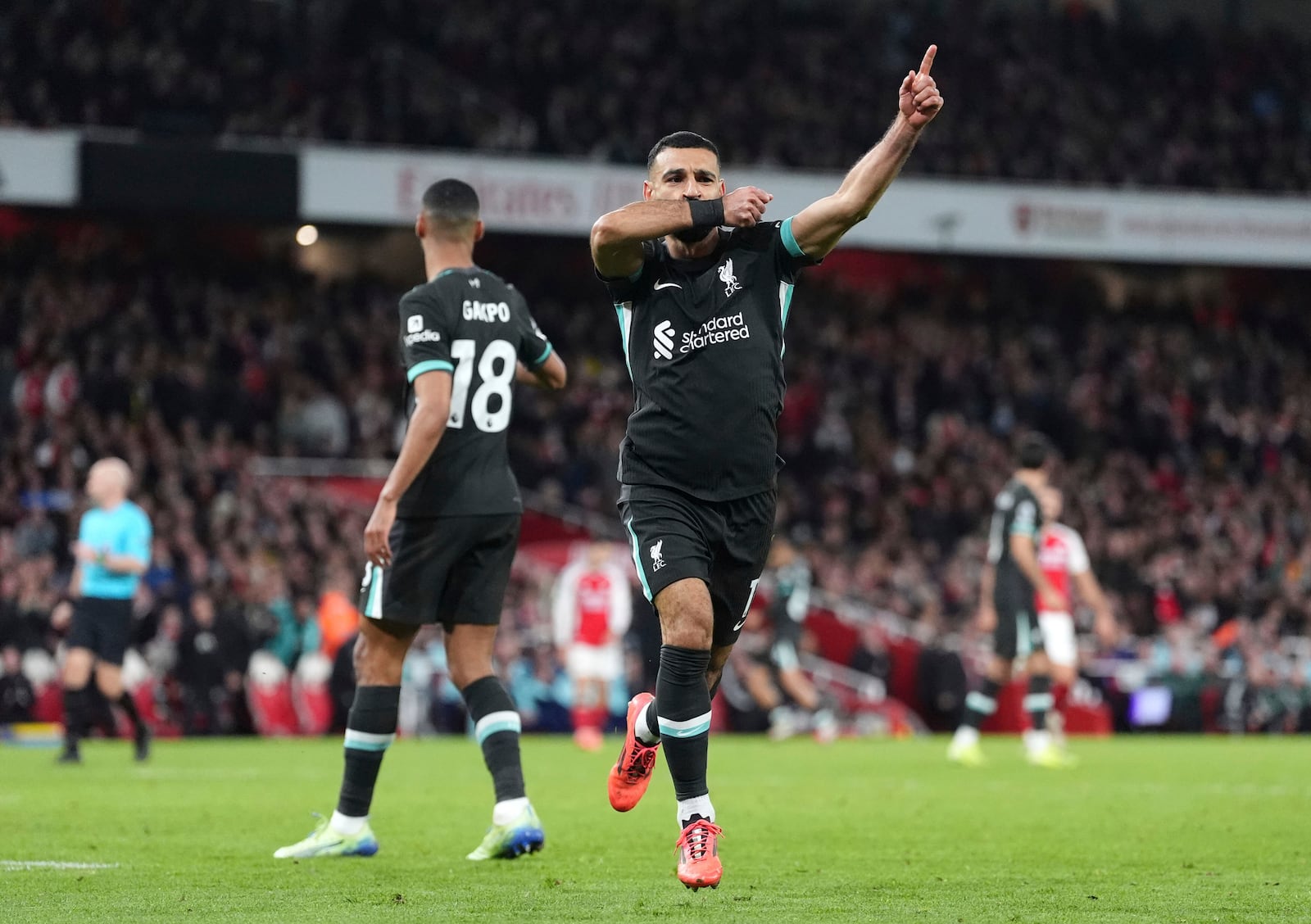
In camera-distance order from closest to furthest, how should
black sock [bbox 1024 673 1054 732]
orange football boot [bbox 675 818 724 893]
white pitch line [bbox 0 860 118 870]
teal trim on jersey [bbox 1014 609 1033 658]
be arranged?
1. orange football boot [bbox 675 818 724 893]
2. white pitch line [bbox 0 860 118 870]
3. teal trim on jersey [bbox 1014 609 1033 658]
4. black sock [bbox 1024 673 1054 732]

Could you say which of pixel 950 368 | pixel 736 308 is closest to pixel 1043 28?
pixel 950 368

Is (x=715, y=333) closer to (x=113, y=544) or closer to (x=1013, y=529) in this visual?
(x=113, y=544)

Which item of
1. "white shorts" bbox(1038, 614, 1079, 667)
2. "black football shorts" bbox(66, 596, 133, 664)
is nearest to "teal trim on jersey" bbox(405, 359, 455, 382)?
"black football shorts" bbox(66, 596, 133, 664)

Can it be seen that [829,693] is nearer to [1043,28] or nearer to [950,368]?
[950,368]

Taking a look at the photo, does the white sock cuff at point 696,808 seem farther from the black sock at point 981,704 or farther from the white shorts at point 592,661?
the white shorts at point 592,661

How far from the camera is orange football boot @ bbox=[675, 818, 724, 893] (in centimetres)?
525

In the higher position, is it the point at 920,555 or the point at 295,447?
the point at 295,447

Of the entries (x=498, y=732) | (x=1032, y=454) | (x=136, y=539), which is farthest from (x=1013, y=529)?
(x=498, y=732)

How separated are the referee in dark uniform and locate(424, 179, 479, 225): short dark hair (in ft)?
21.1

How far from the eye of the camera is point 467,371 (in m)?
6.80

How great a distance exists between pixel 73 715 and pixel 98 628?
2.50 feet

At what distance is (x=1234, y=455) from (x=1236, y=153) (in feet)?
17.1

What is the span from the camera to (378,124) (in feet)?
88.0

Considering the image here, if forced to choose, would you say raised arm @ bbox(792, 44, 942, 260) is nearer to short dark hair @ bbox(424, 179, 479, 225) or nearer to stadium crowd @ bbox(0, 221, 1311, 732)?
short dark hair @ bbox(424, 179, 479, 225)
